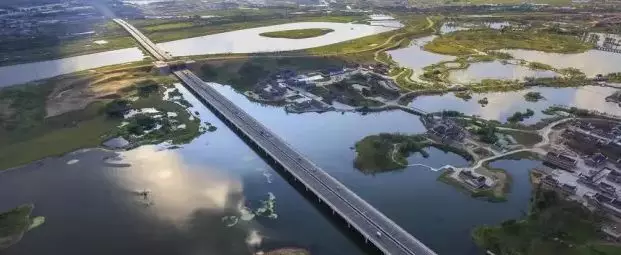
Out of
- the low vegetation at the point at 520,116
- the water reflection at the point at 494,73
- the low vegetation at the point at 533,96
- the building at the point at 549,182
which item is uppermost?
the water reflection at the point at 494,73

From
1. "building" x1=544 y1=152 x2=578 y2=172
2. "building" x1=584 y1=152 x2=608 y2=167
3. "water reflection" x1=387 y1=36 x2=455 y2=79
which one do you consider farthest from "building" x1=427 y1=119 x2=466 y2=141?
"water reflection" x1=387 y1=36 x2=455 y2=79

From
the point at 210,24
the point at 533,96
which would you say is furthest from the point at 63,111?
the point at 533,96

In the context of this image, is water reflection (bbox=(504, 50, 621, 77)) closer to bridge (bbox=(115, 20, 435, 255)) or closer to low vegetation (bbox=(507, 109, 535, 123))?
low vegetation (bbox=(507, 109, 535, 123))

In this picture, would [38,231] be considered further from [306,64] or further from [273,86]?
[306,64]

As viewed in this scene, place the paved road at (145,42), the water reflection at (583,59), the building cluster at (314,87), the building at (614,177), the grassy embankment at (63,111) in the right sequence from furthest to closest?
1. the paved road at (145,42)
2. the water reflection at (583,59)
3. the building cluster at (314,87)
4. the grassy embankment at (63,111)
5. the building at (614,177)

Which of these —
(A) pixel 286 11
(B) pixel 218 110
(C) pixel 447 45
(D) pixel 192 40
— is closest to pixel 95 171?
(B) pixel 218 110

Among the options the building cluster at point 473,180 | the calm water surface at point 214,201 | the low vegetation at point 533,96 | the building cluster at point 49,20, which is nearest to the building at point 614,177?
the calm water surface at point 214,201

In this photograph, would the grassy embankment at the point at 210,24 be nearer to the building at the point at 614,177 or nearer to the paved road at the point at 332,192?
the paved road at the point at 332,192
